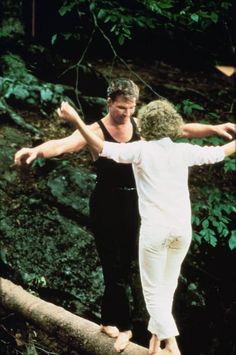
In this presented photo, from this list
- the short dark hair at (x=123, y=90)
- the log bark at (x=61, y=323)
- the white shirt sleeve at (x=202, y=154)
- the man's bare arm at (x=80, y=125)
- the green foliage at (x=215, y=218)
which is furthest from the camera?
the green foliage at (x=215, y=218)

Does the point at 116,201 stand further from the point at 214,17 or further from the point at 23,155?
the point at 214,17

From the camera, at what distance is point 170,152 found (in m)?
3.12

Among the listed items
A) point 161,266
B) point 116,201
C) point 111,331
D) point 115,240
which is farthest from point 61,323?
point 161,266

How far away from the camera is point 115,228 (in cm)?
368

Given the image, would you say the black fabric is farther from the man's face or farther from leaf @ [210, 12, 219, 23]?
leaf @ [210, 12, 219, 23]

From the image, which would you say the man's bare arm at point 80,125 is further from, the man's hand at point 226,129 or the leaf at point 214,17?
the leaf at point 214,17

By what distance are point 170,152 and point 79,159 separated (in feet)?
11.9

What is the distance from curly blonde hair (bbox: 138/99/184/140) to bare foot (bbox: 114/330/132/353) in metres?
1.49

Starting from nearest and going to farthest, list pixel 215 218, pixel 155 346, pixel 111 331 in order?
pixel 155 346 < pixel 111 331 < pixel 215 218

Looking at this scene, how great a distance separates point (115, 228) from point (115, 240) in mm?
90

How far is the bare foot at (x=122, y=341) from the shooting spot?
363 cm

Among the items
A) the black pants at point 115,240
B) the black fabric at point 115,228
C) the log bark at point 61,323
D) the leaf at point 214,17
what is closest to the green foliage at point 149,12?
the leaf at point 214,17

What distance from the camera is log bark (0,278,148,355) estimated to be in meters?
3.78

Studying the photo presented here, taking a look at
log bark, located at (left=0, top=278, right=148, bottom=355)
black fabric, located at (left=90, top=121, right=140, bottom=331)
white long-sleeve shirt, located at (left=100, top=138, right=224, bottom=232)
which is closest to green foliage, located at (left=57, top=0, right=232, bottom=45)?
black fabric, located at (left=90, top=121, right=140, bottom=331)
